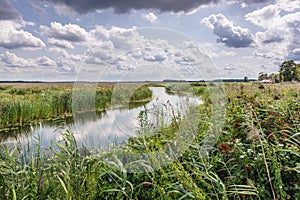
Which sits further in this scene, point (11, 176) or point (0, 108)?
point (0, 108)

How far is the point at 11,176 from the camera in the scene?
230 centimetres

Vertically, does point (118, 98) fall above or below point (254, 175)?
above

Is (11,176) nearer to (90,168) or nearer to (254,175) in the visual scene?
(90,168)

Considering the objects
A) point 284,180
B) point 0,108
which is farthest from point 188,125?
point 0,108

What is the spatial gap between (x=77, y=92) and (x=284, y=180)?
2556mm

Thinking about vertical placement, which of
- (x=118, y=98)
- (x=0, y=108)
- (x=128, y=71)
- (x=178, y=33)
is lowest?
(x=0, y=108)

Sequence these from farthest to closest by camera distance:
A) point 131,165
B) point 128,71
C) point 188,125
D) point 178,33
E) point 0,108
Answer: point 0,108
point 188,125
point 128,71
point 178,33
point 131,165

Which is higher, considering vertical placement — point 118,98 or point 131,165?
point 118,98

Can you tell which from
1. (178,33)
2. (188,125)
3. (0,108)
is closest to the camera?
(178,33)

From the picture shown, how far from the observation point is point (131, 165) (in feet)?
7.79

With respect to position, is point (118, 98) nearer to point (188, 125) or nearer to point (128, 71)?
point (128, 71)

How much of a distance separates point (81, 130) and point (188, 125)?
1.46 metres

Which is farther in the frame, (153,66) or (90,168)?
(153,66)

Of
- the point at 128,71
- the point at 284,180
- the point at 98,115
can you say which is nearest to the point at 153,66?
the point at 128,71
